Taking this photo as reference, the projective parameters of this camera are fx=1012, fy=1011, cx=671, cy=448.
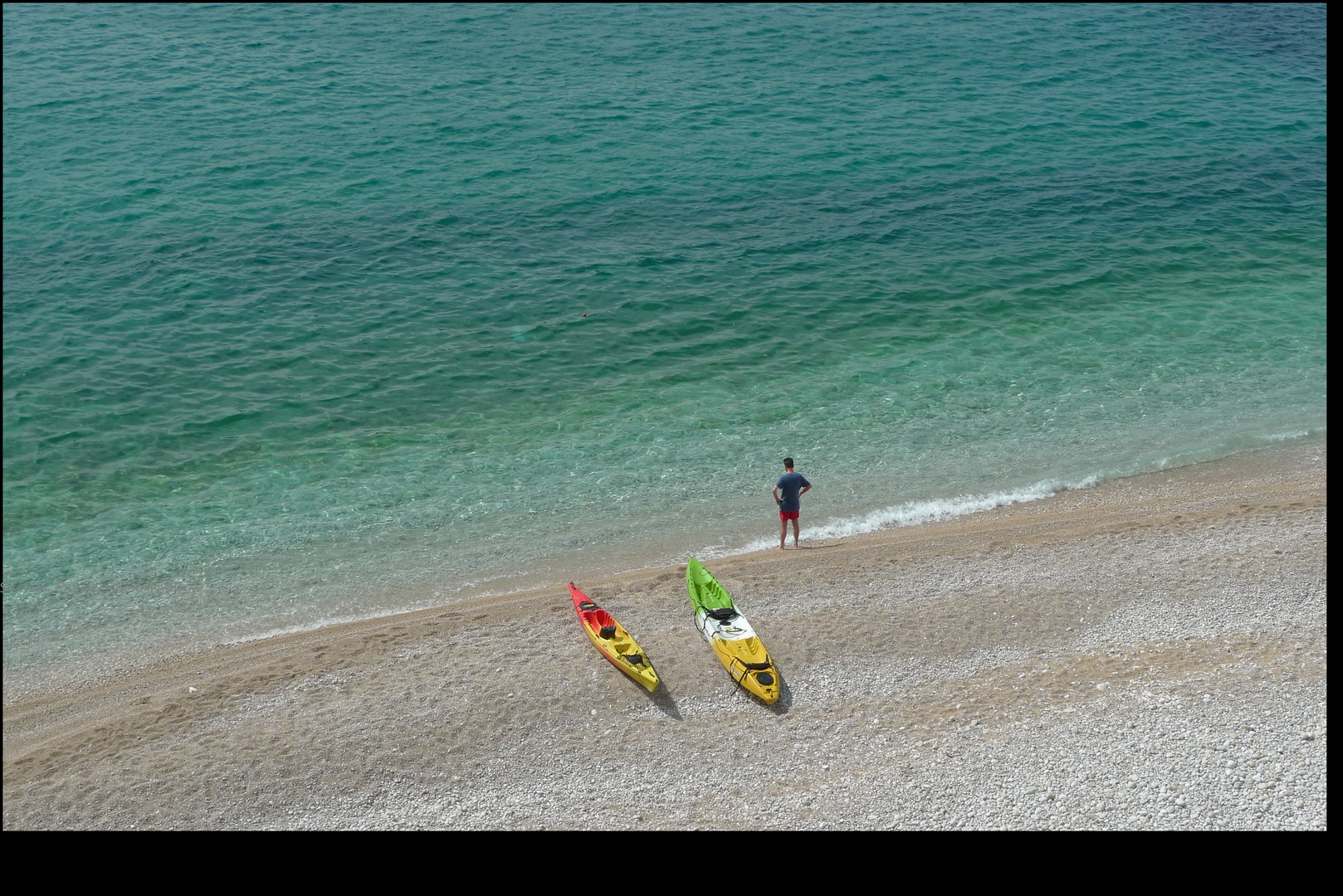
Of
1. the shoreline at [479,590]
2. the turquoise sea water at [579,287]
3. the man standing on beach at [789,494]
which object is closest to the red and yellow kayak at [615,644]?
the shoreline at [479,590]

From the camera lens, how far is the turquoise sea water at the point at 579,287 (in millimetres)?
21344

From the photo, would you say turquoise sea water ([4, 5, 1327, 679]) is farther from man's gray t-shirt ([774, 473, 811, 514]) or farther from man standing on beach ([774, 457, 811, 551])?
man's gray t-shirt ([774, 473, 811, 514])

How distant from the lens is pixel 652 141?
3919 centimetres

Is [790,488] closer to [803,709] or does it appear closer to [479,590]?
[803,709]

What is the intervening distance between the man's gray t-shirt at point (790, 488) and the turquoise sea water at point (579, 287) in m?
1.72

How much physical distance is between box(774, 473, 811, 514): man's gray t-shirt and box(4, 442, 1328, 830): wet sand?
1.00 m

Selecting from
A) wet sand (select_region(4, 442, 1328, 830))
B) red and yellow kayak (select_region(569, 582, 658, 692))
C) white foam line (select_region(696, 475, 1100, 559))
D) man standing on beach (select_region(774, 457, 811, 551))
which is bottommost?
white foam line (select_region(696, 475, 1100, 559))

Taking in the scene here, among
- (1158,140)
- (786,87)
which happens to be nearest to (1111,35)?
(1158,140)

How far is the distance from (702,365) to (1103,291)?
42.6 ft

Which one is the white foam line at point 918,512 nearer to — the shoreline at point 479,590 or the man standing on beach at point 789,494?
the shoreline at point 479,590

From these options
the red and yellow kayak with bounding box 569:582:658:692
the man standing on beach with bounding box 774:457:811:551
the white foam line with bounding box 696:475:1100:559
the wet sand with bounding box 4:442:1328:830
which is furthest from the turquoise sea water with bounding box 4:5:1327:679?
the red and yellow kayak with bounding box 569:582:658:692

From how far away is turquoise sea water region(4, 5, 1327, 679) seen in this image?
21.3 metres

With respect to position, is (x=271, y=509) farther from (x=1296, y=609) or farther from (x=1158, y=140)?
(x=1158, y=140)

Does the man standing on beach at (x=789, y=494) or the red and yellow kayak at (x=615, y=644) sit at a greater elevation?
the man standing on beach at (x=789, y=494)
